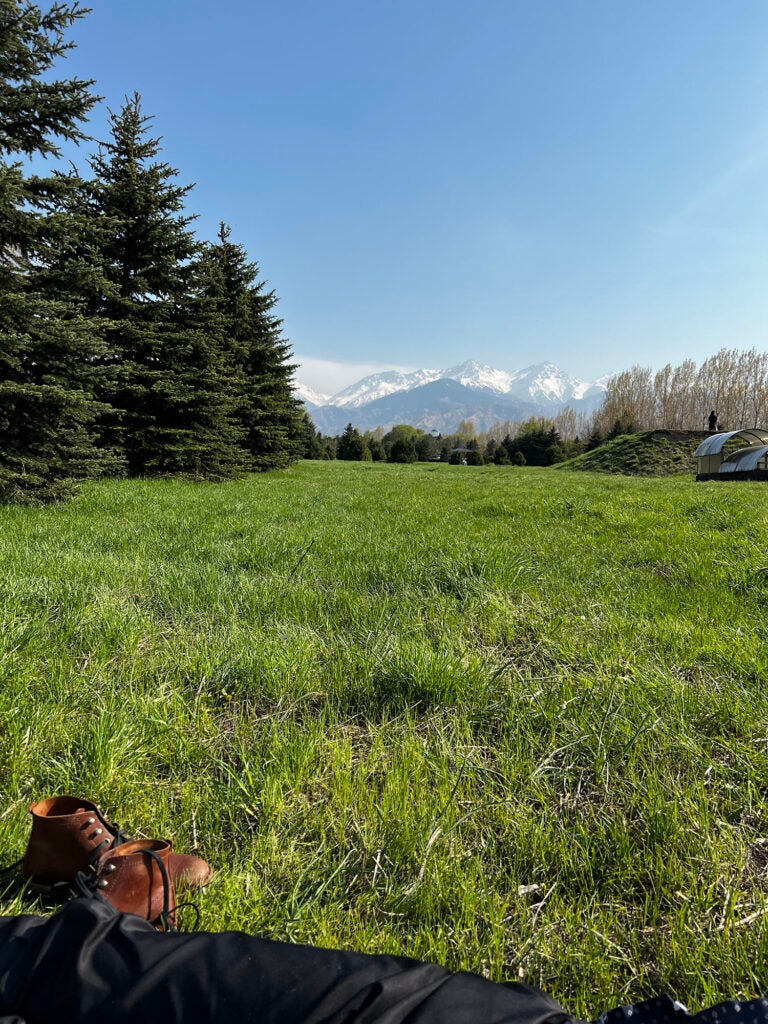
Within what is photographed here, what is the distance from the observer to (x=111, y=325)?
420 inches

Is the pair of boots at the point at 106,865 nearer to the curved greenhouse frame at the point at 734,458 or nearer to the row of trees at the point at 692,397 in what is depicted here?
the curved greenhouse frame at the point at 734,458

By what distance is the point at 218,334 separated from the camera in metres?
17.9

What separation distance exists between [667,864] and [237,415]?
23.1 m

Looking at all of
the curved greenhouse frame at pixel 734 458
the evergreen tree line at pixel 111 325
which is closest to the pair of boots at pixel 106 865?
the evergreen tree line at pixel 111 325

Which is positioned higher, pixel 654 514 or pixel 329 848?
pixel 654 514

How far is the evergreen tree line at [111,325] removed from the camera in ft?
23.7

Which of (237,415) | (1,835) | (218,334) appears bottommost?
(1,835)

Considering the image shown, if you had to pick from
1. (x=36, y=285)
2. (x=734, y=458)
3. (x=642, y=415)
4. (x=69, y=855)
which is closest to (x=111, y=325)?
(x=36, y=285)

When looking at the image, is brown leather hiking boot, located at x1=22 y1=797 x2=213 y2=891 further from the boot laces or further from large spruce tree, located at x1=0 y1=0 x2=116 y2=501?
large spruce tree, located at x1=0 y1=0 x2=116 y2=501

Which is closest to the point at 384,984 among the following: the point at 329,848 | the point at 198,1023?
the point at 198,1023

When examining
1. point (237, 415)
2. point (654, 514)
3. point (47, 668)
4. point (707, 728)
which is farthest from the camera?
point (237, 415)

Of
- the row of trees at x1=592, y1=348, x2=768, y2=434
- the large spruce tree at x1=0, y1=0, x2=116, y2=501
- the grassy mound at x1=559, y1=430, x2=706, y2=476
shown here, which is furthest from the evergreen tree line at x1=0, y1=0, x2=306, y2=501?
the row of trees at x1=592, y1=348, x2=768, y2=434

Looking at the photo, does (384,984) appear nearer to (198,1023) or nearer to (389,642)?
(198,1023)

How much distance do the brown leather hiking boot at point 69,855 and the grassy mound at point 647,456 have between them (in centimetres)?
3743
